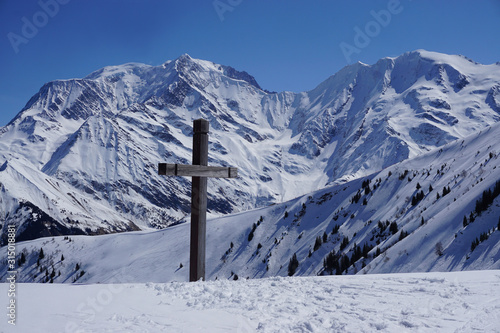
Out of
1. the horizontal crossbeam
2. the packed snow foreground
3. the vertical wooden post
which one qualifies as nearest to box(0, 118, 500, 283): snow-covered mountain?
the packed snow foreground

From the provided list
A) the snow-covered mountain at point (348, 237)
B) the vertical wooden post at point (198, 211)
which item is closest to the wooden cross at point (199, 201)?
the vertical wooden post at point (198, 211)

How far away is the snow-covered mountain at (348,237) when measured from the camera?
56.7ft

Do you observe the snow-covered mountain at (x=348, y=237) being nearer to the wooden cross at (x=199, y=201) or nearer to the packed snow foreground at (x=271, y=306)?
the packed snow foreground at (x=271, y=306)

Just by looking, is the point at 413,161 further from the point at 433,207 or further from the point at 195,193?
the point at 195,193

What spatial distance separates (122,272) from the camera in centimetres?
4119

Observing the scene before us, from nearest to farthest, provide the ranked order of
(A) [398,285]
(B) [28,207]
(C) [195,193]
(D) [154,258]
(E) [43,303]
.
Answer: (E) [43,303]
(A) [398,285]
(C) [195,193]
(D) [154,258]
(B) [28,207]

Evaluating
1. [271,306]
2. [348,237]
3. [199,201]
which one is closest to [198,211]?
[199,201]

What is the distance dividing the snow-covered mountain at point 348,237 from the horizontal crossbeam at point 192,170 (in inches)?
361

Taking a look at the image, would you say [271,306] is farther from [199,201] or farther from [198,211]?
[199,201]

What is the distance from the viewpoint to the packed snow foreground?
533 cm

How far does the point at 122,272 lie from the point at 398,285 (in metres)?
38.3

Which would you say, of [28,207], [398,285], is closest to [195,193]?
[398,285]

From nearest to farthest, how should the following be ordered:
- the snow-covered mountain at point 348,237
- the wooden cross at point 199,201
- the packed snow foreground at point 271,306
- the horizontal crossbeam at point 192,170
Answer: the packed snow foreground at point 271,306 < the horizontal crossbeam at point 192,170 < the wooden cross at point 199,201 < the snow-covered mountain at point 348,237

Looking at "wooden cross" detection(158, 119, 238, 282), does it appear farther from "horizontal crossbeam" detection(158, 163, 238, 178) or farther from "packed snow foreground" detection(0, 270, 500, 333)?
"packed snow foreground" detection(0, 270, 500, 333)
